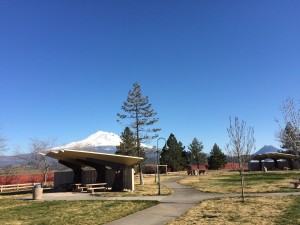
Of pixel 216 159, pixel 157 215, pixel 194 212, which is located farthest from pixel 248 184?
pixel 216 159

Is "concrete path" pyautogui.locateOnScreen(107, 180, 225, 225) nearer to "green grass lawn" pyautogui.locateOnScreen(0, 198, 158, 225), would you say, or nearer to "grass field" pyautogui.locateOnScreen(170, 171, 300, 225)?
"grass field" pyautogui.locateOnScreen(170, 171, 300, 225)

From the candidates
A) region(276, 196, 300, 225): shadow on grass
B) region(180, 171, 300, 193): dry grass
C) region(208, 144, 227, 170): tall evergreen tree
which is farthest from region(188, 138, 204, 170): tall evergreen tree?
region(276, 196, 300, 225): shadow on grass

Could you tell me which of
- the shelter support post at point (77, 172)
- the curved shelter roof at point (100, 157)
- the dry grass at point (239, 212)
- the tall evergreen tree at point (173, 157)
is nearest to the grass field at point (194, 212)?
the dry grass at point (239, 212)

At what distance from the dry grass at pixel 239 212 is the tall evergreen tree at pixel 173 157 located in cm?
5685

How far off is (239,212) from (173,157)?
2451 inches

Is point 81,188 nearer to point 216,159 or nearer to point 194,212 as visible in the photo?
point 194,212

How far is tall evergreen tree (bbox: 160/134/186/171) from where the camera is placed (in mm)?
74188

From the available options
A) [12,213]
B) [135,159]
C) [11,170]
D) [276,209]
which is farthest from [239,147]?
[11,170]

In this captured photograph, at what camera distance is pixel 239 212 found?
13.4 metres

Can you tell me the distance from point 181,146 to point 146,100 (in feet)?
149

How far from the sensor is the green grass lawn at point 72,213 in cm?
1347

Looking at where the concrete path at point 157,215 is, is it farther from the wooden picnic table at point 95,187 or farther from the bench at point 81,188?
the bench at point 81,188

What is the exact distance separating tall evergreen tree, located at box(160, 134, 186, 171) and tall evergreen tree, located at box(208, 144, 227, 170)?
952 centimetres

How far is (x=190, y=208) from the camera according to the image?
15.2 m
